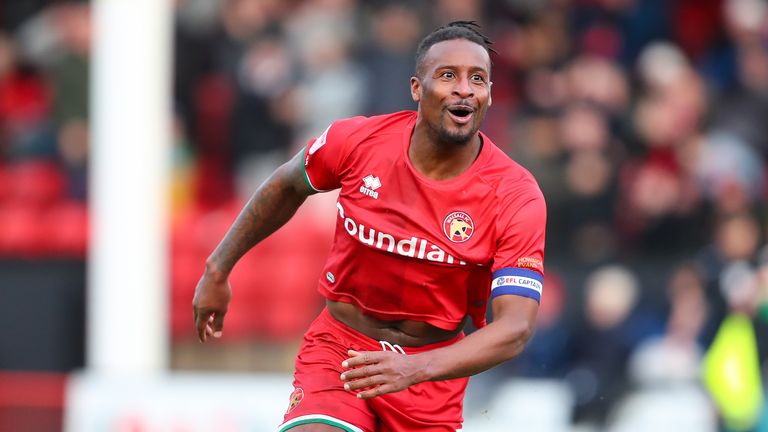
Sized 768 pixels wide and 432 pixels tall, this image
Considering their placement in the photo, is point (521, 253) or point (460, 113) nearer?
point (521, 253)

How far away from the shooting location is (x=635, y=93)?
40.3ft

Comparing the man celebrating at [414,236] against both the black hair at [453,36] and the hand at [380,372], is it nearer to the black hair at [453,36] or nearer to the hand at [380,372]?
the black hair at [453,36]

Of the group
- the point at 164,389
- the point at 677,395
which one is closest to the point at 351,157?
the point at 677,395

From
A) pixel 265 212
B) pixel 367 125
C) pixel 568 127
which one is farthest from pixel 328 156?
pixel 568 127

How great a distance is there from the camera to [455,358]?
200 inches

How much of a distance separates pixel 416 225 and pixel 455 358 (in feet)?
2.36

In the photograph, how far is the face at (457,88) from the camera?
546 centimetres

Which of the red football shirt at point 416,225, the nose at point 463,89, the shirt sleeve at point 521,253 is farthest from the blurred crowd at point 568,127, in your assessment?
the nose at point 463,89

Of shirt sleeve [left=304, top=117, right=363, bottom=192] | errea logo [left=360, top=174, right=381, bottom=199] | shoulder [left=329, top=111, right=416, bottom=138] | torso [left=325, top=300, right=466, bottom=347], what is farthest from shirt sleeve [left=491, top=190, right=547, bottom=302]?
shirt sleeve [left=304, top=117, right=363, bottom=192]

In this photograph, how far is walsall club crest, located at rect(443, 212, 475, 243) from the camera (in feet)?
18.3

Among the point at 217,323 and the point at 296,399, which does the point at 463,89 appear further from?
the point at 217,323

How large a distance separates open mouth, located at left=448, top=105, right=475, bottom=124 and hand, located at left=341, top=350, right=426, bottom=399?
1.00 metres

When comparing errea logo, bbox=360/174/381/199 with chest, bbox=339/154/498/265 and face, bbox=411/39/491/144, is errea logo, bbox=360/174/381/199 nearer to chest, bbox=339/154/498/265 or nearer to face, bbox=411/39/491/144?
chest, bbox=339/154/498/265

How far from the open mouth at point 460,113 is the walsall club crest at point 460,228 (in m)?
0.36
